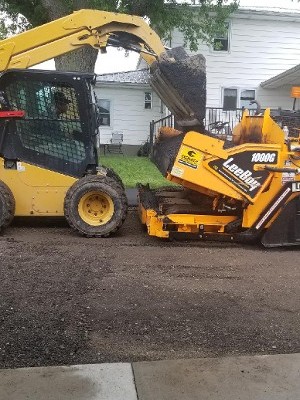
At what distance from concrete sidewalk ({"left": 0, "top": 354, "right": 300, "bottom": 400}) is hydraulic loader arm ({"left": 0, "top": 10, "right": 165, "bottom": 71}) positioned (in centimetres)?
471

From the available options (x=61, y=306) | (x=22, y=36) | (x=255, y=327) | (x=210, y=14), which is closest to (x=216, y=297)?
(x=255, y=327)

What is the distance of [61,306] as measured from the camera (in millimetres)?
Answer: 4527

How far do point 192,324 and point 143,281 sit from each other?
112cm

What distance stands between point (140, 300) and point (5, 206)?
114 inches

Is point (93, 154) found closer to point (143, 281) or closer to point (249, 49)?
point (143, 281)

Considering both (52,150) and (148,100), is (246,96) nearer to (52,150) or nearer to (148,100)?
(148,100)

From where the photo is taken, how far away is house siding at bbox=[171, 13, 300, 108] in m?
20.0

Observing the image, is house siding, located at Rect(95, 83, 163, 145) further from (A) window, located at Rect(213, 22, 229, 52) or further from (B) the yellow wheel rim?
(B) the yellow wheel rim

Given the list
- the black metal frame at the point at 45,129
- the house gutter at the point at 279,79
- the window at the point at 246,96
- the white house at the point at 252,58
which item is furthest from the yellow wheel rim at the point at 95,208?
the window at the point at 246,96

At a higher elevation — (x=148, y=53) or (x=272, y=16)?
(x=272, y=16)

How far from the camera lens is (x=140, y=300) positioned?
474cm

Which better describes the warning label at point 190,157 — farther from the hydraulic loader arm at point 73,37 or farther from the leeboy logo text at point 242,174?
the hydraulic loader arm at point 73,37

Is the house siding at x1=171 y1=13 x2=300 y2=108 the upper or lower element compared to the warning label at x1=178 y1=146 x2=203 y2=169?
upper

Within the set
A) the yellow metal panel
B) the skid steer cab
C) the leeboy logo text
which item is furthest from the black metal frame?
the leeboy logo text
